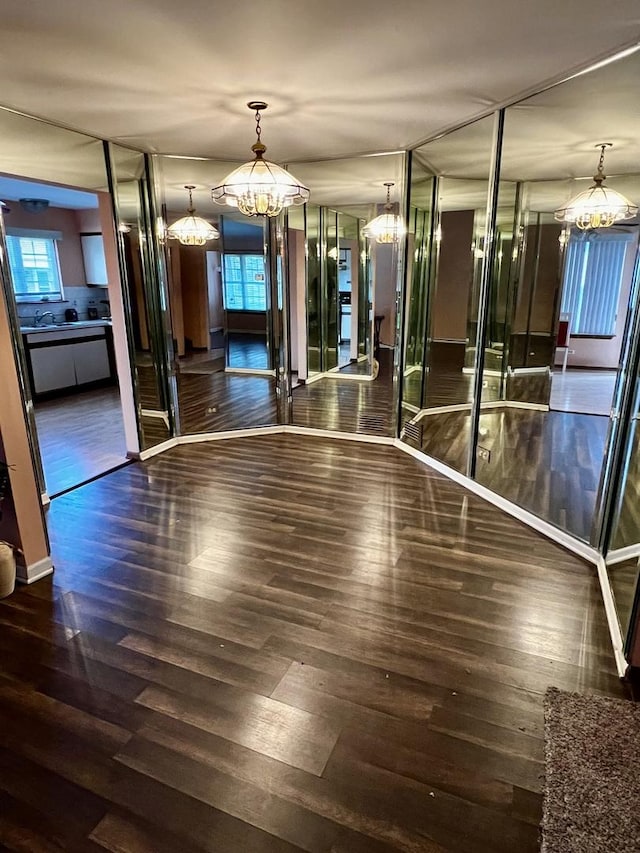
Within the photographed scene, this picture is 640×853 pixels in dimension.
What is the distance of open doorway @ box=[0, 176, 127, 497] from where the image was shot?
6668mm

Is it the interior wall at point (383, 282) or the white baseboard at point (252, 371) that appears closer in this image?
the white baseboard at point (252, 371)

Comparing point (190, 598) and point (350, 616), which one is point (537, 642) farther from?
point (190, 598)

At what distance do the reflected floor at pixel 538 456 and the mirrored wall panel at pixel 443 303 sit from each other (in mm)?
33

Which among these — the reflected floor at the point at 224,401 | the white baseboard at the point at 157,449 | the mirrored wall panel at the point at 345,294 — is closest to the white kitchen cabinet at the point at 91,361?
the reflected floor at the point at 224,401

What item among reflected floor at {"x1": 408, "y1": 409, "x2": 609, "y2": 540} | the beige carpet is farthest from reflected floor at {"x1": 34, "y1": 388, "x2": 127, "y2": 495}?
the beige carpet

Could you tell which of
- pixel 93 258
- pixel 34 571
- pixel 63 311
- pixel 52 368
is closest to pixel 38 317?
pixel 63 311

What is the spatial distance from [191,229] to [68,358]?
12.6 ft

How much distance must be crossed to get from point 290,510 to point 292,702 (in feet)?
6.25

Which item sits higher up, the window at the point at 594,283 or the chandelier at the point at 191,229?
the chandelier at the point at 191,229

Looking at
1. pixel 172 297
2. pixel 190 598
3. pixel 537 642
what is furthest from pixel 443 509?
pixel 172 297

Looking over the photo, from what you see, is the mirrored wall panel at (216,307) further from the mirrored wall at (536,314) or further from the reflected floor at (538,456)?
the reflected floor at (538,456)

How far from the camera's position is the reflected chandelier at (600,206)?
3213mm

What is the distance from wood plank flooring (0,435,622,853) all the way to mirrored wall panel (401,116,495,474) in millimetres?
1415

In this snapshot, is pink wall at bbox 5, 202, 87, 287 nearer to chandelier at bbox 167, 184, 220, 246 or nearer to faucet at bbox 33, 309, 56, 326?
faucet at bbox 33, 309, 56, 326
